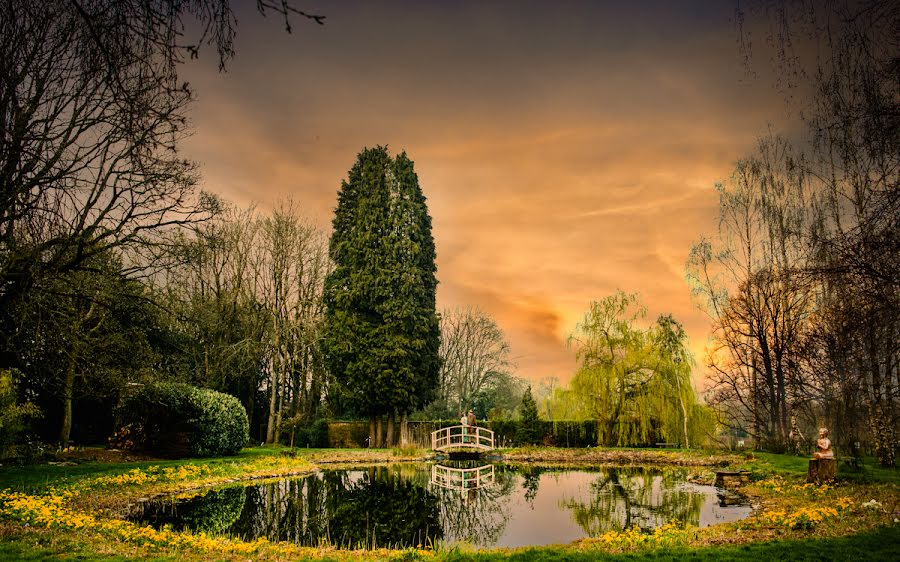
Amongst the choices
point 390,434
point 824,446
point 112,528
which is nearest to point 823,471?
point 824,446

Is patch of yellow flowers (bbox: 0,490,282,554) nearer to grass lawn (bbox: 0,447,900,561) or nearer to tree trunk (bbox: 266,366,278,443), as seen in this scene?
grass lawn (bbox: 0,447,900,561)

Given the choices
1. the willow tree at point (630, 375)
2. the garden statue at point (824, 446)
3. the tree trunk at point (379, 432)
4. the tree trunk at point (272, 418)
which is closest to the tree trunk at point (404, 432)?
the tree trunk at point (379, 432)

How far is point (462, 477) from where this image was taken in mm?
19266

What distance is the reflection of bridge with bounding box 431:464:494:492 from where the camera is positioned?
1688 cm

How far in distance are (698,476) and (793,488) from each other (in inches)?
219

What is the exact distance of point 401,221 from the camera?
31438 mm

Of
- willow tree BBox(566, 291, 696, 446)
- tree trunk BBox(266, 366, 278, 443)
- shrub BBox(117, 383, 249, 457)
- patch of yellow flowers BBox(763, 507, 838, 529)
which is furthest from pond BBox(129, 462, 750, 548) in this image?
tree trunk BBox(266, 366, 278, 443)

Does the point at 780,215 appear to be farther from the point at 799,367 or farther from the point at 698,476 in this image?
the point at 698,476

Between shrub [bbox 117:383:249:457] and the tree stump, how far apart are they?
18297 millimetres

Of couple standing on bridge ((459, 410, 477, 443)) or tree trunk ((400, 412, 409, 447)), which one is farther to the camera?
tree trunk ((400, 412, 409, 447))

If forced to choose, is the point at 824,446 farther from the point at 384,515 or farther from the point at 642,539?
the point at 384,515

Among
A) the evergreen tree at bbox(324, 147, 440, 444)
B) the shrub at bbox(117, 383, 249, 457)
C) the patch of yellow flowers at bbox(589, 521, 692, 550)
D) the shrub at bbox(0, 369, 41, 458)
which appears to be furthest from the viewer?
the evergreen tree at bbox(324, 147, 440, 444)

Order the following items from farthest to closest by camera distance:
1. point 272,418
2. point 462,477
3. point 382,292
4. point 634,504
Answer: point 382,292 < point 272,418 < point 462,477 < point 634,504

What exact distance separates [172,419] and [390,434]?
1262 centimetres
